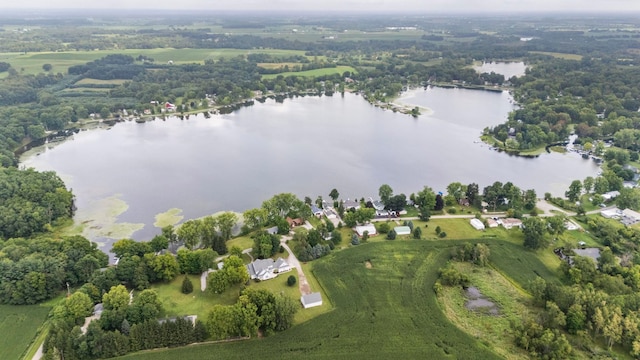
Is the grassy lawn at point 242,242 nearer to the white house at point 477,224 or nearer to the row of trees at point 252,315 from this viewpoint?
the row of trees at point 252,315

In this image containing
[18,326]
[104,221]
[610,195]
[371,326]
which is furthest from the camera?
[610,195]

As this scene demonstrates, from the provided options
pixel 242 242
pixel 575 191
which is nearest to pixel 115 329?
pixel 242 242

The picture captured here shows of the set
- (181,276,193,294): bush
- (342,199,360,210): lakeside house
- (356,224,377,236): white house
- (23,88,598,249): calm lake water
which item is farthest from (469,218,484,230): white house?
(181,276,193,294): bush

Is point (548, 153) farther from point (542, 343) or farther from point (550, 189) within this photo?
point (542, 343)

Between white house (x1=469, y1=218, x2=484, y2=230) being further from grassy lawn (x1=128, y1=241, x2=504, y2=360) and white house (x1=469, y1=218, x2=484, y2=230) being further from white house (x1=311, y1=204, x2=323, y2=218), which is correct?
white house (x1=311, y1=204, x2=323, y2=218)

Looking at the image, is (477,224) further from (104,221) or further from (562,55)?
(562,55)

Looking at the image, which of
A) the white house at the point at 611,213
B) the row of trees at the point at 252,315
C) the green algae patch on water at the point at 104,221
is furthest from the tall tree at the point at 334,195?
the white house at the point at 611,213
